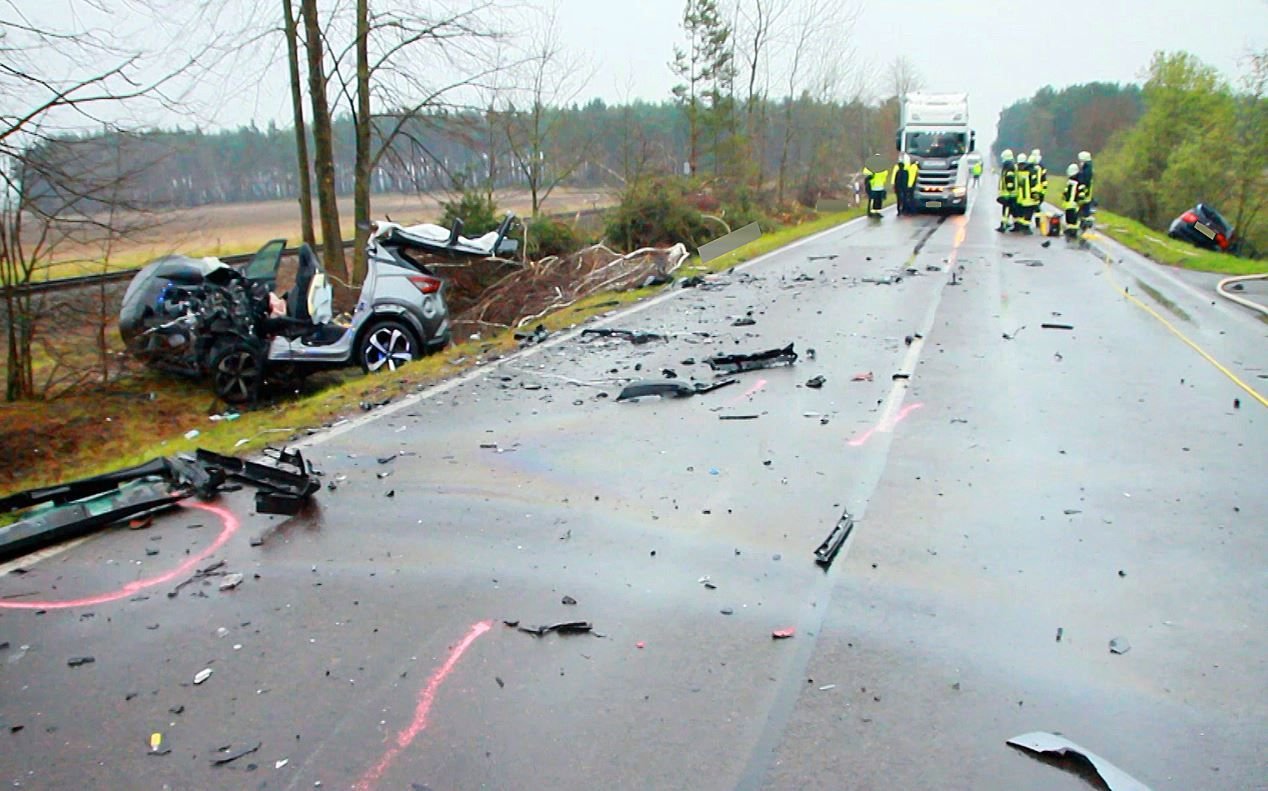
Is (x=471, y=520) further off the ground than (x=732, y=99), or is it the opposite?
(x=732, y=99)

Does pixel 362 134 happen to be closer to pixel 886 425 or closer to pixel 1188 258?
pixel 886 425

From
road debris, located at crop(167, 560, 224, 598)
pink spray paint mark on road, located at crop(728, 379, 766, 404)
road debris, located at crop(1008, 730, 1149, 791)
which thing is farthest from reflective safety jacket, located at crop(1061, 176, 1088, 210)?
road debris, located at crop(167, 560, 224, 598)

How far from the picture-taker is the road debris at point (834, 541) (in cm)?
459

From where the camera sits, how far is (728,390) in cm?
814

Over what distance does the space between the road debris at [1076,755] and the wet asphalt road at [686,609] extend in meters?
0.06

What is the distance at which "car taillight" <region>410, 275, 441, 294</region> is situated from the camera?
1045 centimetres

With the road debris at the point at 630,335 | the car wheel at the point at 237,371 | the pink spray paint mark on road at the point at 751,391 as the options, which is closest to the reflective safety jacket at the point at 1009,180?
the road debris at the point at 630,335

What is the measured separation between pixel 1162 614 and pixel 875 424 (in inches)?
123

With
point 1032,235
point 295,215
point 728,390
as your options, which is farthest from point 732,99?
point 728,390

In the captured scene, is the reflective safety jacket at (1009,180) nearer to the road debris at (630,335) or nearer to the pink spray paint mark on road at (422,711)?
the road debris at (630,335)

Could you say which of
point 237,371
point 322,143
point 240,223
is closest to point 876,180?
point 322,143

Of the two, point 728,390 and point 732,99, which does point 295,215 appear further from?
point 728,390

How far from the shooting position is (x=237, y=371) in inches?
435

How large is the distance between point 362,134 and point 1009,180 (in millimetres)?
17957
